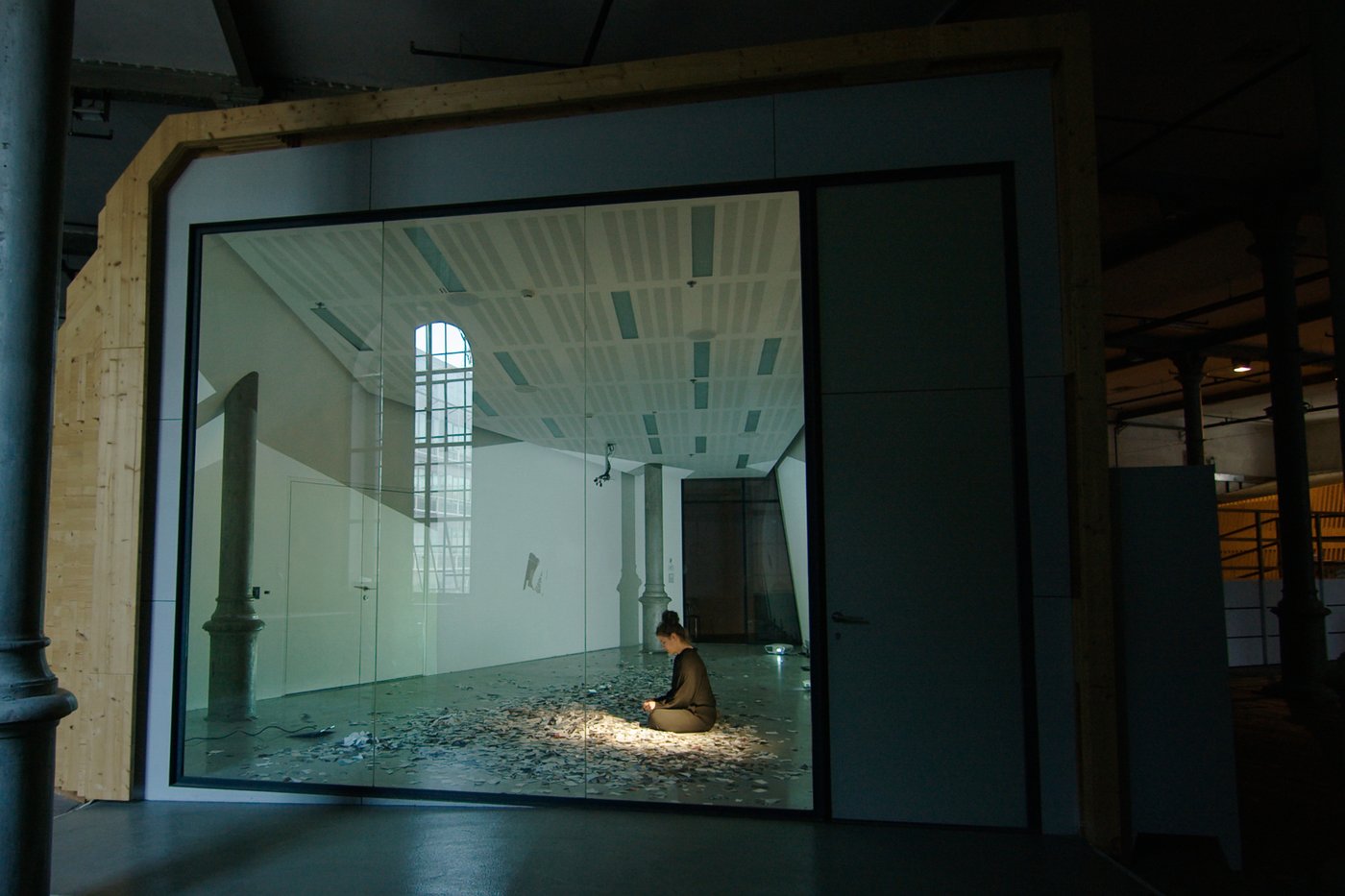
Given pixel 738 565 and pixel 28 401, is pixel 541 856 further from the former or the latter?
pixel 28 401

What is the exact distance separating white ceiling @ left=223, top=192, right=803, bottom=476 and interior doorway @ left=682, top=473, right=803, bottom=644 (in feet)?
0.52

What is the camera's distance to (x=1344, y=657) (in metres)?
11.3

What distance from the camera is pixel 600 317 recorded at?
5695mm

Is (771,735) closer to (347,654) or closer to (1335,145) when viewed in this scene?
(347,654)

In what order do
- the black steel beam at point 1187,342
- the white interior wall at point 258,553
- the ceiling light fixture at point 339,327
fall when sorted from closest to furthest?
the white interior wall at point 258,553
the ceiling light fixture at point 339,327
the black steel beam at point 1187,342

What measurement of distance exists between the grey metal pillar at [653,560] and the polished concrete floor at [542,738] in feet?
Result: 0.65

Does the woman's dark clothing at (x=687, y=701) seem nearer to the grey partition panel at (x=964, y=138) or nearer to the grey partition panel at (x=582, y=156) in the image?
the grey partition panel at (x=964, y=138)

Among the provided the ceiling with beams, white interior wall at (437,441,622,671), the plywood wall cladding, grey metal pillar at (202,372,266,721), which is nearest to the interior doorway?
white interior wall at (437,441,622,671)

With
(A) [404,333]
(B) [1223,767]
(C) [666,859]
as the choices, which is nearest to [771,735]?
(C) [666,859]

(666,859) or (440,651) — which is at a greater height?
(440,651)

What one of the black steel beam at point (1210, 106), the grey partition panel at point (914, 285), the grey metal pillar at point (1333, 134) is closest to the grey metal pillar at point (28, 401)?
the grey partition panel at point (914, 285)

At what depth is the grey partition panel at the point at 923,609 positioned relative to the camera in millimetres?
4938

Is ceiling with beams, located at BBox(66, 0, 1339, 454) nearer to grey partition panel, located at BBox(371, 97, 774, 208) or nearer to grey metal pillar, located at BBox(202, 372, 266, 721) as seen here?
grey partition panel, located at BBox(371, 97, 774, 208)

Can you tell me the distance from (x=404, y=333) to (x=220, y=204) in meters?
1.62
